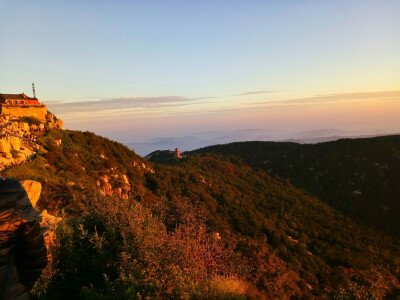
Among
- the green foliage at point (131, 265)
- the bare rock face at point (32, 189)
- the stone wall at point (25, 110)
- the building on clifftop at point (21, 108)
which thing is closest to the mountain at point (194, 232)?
the green foliage at point (131, 265)

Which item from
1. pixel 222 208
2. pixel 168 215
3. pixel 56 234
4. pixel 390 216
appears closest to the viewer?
pixel 56 234

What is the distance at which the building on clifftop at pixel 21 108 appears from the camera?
2556 cm

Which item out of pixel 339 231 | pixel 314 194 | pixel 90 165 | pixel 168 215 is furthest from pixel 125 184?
pixel 314 194

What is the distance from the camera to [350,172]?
46812mm

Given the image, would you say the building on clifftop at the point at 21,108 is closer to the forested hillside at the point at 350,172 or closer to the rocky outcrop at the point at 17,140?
the rocky outcrop at the point at 17,140

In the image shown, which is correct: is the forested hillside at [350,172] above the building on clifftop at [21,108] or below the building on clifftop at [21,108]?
below

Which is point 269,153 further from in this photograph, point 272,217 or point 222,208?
point 222,208

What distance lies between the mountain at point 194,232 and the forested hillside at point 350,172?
71 centimetres

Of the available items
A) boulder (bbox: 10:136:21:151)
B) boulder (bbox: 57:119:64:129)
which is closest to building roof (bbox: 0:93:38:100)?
boulder (bbox: 57:119:64:129)

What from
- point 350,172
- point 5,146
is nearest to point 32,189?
point 5,146

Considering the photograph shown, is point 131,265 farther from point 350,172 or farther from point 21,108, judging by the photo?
point 350,172

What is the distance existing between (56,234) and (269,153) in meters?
65.3

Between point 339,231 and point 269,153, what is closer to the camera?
point 339,231

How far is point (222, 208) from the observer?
1148 inches
